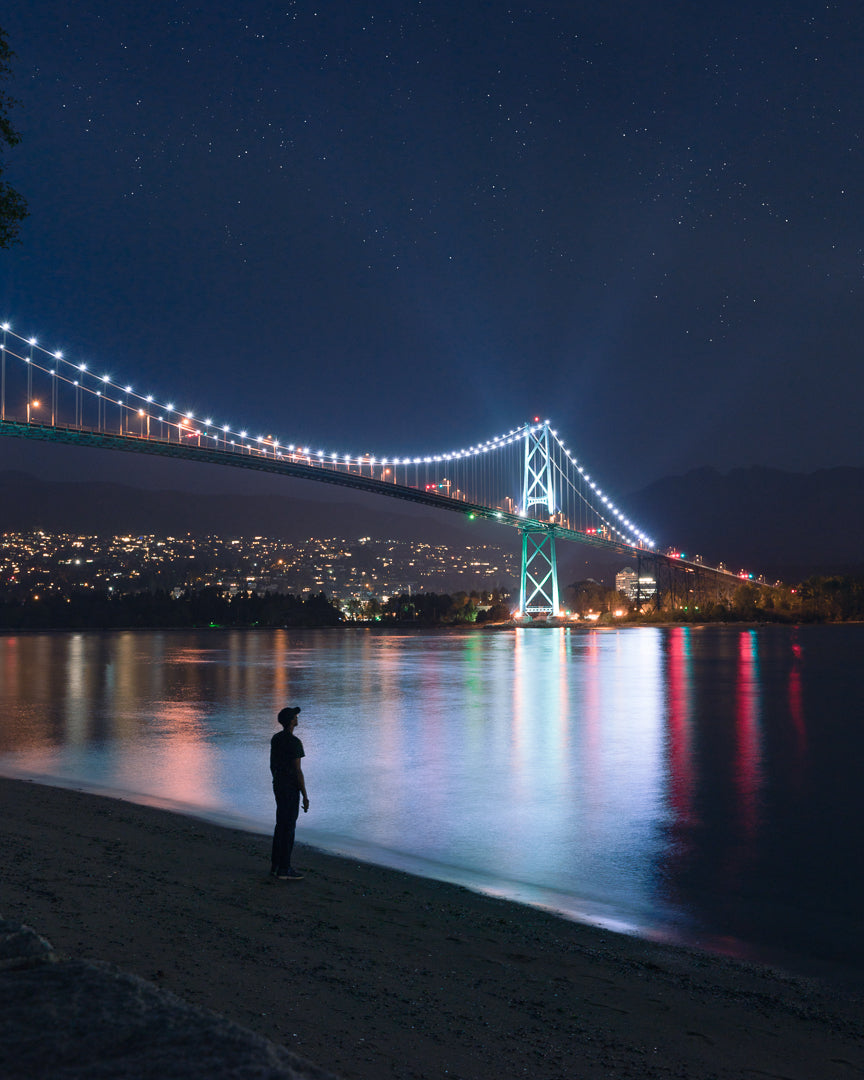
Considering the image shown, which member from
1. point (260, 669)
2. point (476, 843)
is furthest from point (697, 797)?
point (260, 669)

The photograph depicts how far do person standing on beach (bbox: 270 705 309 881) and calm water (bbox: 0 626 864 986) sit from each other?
4.82 ft

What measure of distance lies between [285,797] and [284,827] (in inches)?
6.6

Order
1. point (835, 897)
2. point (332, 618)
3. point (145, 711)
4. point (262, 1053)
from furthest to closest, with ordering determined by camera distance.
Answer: point (332, 618) < point (145, 711) < point (835, 897) < point (262, 1053)

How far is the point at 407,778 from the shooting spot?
10516 mm

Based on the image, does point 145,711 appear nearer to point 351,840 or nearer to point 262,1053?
point 351,840

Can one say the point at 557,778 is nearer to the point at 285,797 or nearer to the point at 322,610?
the point at 285,797

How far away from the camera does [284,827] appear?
5.41 metres

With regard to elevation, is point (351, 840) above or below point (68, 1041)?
below

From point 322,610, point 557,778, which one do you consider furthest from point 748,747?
point 322,610

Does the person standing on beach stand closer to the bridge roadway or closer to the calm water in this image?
the calm water

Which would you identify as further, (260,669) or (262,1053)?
(260,669)

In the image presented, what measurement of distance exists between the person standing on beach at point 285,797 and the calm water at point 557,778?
147cm

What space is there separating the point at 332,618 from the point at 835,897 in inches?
4013

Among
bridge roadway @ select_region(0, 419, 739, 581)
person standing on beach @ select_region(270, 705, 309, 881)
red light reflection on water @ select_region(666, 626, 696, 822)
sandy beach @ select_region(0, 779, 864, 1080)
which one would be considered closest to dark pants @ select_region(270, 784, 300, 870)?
person standing on beach @ select_region(270, 705, 309, 881)
